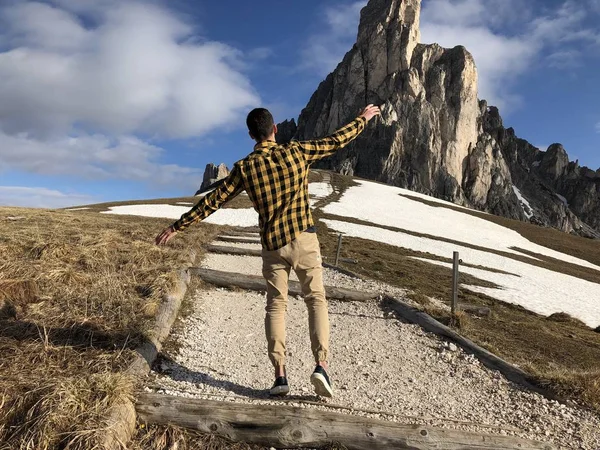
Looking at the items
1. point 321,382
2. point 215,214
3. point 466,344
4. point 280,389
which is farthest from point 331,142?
point 215,214

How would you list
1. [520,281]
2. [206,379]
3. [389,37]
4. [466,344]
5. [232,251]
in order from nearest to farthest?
[206,379]
[466,344]
[232,251]
[520,281]
[389,37]

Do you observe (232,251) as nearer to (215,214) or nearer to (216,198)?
(216,198)

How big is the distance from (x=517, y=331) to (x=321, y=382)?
7.81 meters

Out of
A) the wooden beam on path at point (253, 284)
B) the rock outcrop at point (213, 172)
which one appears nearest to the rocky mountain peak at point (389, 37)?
the rock outcrop at point (213, 172)

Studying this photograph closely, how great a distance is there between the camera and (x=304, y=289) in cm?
510

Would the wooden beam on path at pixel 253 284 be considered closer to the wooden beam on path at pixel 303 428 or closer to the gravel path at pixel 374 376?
the gravel path at pixel 374 376

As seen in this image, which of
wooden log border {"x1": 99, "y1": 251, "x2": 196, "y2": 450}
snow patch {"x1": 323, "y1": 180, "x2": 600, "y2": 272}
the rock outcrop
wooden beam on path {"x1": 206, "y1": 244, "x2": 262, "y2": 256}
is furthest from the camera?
the rock outcrop

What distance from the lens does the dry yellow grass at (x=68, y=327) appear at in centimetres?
349

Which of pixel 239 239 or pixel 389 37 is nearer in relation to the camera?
pixel 239 239

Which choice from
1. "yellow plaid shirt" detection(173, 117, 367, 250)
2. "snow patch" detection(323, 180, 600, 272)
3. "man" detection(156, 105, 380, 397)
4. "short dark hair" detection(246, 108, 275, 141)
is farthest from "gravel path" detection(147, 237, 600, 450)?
"snow patch" detection(323, 180, 600, 272)

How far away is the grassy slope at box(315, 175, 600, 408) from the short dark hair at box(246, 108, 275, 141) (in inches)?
207

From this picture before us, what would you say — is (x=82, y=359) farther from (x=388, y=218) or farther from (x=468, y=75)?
(x=468, y=75)

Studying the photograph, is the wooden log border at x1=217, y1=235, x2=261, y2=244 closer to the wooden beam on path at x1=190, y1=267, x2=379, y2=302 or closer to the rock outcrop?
the wooden beam on path at x1=190, y1=267, x2=379, y2=302

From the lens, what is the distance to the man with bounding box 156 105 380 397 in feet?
15.9
